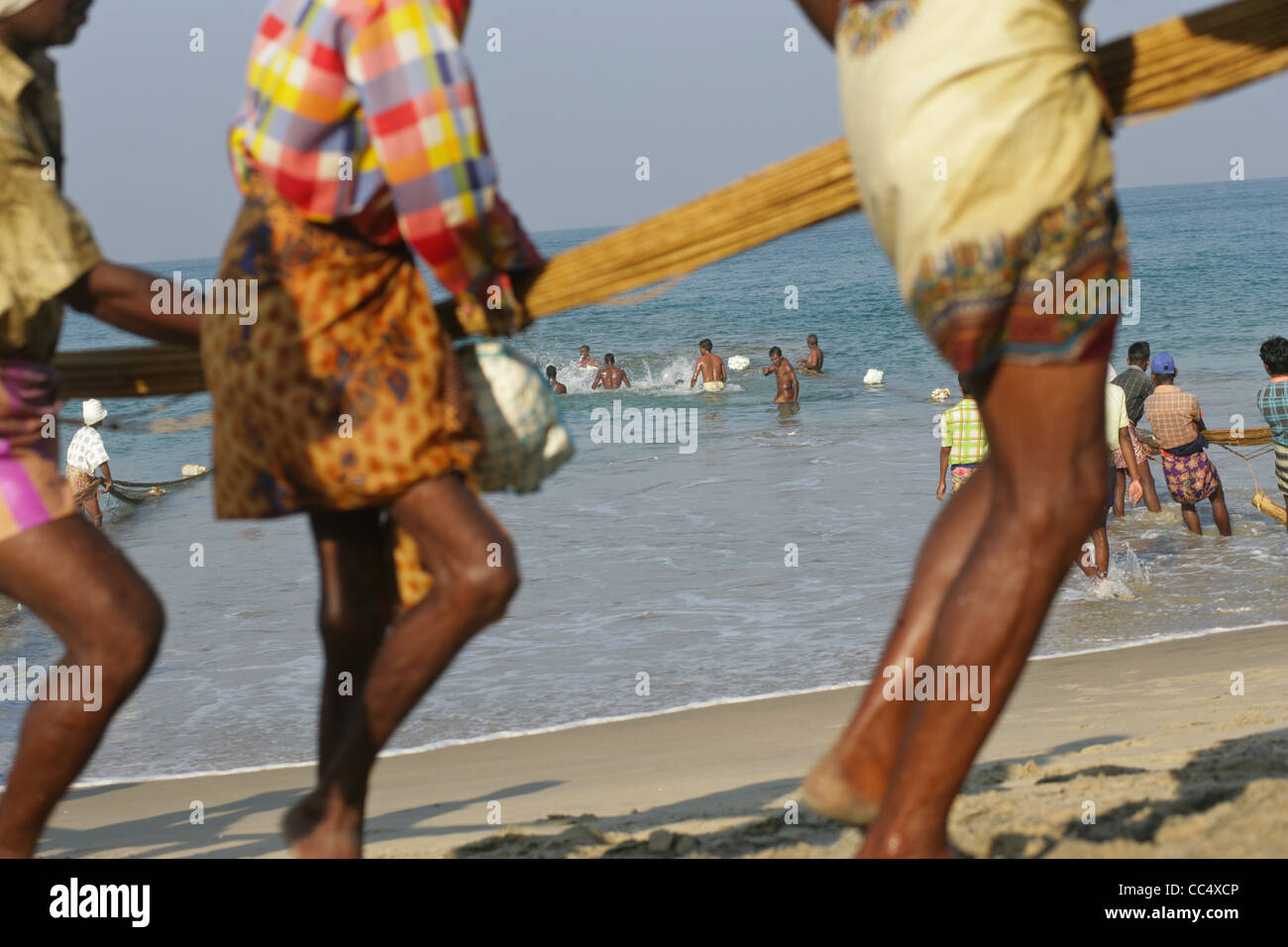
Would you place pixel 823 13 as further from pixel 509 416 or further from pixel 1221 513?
pixel 1221 513

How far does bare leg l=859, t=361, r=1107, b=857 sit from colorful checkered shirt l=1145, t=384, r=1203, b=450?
940cm

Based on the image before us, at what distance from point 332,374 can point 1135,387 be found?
1084 centimetres

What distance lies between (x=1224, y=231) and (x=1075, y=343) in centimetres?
6546

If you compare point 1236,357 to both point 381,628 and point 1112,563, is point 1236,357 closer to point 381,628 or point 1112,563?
point 1112,563

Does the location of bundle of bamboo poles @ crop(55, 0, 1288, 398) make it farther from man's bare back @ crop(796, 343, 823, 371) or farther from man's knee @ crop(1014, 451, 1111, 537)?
man's bare back @ crop(796, 343, 823, 371)

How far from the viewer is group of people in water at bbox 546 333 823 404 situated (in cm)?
2272

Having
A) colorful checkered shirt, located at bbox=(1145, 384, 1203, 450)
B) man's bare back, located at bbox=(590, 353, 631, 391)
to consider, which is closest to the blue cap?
colorful checkered shirt, located at bbox=(1145, 384, 1203, 450)

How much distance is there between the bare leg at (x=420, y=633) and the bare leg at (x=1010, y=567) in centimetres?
73

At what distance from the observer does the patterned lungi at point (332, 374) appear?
2.25 meters

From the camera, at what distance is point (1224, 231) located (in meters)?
61.2

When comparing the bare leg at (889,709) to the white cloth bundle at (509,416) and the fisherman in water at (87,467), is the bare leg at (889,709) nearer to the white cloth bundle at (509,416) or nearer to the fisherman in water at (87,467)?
the white cloth bundle at (509,416)

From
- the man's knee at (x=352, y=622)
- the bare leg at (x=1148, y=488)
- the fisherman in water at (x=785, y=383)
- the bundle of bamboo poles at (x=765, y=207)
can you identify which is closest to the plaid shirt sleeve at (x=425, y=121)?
the bundle of bamboo poles at (x=765, y=207)

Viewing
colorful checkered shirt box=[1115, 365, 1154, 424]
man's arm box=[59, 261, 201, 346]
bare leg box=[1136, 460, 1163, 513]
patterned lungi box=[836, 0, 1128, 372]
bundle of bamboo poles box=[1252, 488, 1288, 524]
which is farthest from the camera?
bare leg box=[1136, 460, 1163, 513]

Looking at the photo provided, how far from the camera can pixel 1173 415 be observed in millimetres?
10758
